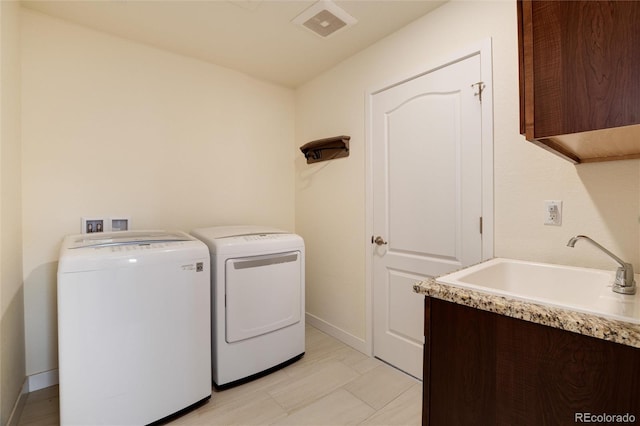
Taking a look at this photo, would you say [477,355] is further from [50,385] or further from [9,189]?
[50,385]

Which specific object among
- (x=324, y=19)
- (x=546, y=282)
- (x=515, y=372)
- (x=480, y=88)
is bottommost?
(x=515, y=372)

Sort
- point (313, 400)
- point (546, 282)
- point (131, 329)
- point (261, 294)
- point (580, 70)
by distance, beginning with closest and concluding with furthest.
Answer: point (580, 70), point (546, 282), point (131, 329), point (313, 400), point (261, 294)

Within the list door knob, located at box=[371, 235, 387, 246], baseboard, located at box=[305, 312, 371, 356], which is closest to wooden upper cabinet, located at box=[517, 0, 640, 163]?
door knob, located at box=[371, 235, 387, 246]

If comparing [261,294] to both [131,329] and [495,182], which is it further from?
[495,182]

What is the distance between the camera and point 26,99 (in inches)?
72.7

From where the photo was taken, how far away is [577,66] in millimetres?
786

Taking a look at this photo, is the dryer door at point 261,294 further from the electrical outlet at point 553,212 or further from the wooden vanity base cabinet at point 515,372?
the electrical outlet at point 553,212

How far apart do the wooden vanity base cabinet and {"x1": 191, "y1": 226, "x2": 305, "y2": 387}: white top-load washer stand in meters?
1.22

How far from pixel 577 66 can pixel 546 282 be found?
0.94 m

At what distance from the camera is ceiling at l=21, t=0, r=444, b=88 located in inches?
71.4

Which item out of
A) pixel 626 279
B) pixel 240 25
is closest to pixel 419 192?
pixel 626 279

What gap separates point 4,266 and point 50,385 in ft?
3.36

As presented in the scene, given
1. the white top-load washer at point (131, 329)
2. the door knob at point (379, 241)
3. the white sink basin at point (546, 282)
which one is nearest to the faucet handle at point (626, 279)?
the white sink basin at point (546, 282)

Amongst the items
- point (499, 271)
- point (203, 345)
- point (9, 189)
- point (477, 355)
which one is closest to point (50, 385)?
point (203, 345)
